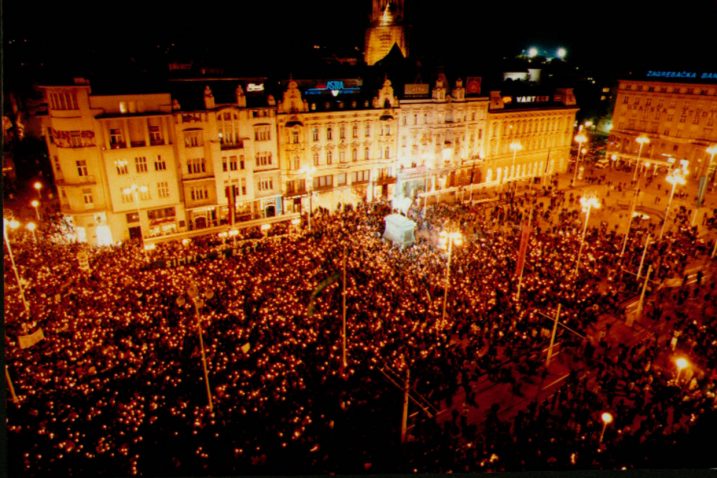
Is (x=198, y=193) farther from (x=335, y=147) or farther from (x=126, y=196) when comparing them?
(x=335, y=147)

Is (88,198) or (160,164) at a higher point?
(160,164)

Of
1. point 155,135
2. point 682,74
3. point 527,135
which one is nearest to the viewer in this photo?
point 155,135

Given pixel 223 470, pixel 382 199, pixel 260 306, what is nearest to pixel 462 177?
pixel 382 199

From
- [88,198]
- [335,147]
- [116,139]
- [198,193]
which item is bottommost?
[198,193]

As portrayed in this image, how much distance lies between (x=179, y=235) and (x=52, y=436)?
73.6 feet

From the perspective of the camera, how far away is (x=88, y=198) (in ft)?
119

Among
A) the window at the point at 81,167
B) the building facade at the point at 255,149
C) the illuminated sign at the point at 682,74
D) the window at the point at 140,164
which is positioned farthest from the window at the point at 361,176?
the illuminated sign at the point at 682,74

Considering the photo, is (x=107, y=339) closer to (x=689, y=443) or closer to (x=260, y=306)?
(x=260, y=306)

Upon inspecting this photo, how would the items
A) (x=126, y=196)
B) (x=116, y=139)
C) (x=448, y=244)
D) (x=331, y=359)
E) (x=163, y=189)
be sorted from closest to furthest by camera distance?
(x=331, y=359)
(x=448, y=244)
(x=116, y=139)
(x=126, y=196)
(x=163, y=189)

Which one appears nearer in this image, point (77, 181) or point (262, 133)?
point (77, 181)

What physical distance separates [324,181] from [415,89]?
1357 centimetres

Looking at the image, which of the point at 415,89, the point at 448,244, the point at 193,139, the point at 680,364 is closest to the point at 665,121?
the point at 415,89

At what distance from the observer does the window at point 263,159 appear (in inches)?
1641

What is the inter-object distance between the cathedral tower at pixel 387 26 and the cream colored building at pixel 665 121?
101 feet
